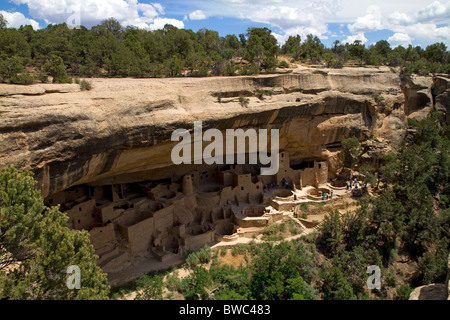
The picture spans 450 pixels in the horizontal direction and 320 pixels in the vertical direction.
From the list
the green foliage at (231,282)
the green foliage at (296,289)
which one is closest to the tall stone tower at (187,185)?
the green foliage at (231,282)

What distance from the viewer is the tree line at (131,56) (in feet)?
50.6

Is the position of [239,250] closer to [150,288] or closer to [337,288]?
[337,288]

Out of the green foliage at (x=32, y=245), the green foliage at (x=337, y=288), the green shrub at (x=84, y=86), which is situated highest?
the green shrub at (x=84, y=86)

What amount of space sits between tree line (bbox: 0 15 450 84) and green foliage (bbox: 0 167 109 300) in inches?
219

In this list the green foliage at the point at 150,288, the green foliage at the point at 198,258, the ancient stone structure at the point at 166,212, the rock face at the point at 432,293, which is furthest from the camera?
the green foliage at the point at 198,258

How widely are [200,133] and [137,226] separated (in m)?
5.36

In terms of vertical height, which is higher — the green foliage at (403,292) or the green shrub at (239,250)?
the green shrub at (239,250)

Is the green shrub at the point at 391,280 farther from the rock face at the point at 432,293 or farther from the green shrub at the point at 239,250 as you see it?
the green shrub at the point at 239,250

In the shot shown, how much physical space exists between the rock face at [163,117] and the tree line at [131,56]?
192 cm

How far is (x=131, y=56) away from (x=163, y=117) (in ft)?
26.8

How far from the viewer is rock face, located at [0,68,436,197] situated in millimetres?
10812

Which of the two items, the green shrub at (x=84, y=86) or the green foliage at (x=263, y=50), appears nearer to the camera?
the green shrub at (x=84, y=86)

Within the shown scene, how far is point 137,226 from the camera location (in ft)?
52.0

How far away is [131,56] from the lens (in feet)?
65.6
